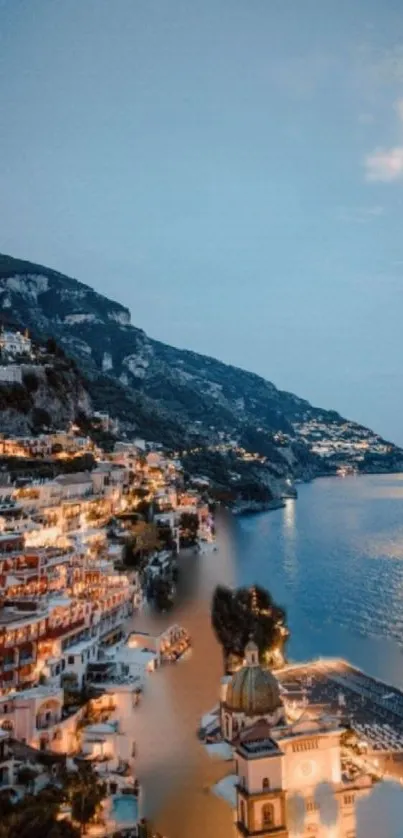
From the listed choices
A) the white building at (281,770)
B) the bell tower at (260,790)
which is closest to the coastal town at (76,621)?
the white building at (281,770)

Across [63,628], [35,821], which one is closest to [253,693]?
[35,821]

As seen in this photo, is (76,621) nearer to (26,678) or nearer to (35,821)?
(26,678)

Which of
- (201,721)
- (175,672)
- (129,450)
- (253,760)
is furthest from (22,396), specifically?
(253,760)

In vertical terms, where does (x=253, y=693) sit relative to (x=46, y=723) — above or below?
above

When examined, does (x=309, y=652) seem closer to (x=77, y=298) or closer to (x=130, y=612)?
(x=130, y=612)

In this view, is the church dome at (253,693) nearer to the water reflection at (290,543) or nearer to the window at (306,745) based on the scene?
the window at (306,745)

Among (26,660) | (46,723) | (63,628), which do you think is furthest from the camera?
(63,628)
